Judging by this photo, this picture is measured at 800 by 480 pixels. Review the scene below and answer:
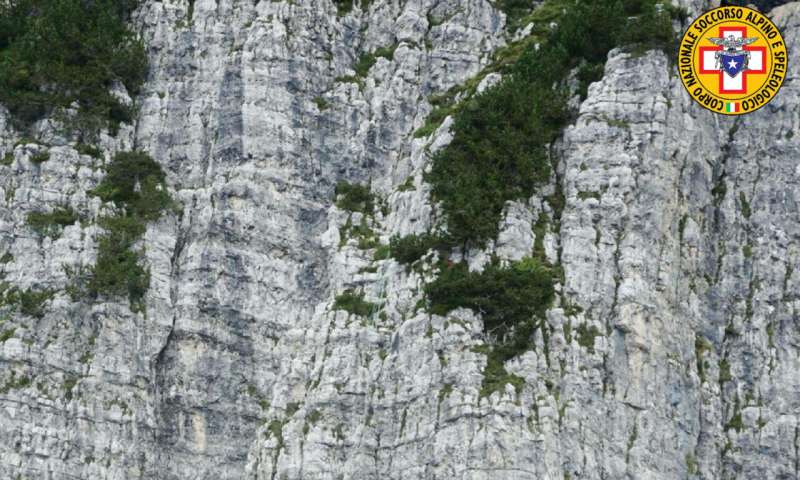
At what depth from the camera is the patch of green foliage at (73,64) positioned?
70562 millimetres

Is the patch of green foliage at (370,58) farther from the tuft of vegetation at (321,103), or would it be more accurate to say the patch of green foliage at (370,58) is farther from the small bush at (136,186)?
the small bush at (136,186)

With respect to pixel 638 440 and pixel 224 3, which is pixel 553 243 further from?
pixel 224 3

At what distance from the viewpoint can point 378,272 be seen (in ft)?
214

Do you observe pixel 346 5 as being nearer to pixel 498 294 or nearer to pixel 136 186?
pixel 136 186

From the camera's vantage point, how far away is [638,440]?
60.0 meters

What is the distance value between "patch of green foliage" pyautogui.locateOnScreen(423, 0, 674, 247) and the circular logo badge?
4.71 feet

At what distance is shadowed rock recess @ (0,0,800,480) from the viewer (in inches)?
2388

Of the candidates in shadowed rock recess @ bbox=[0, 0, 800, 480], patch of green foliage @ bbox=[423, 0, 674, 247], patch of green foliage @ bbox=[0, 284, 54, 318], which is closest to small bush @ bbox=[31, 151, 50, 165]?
shadowed rock recess @ bbox=[0, 0, 800, 480]

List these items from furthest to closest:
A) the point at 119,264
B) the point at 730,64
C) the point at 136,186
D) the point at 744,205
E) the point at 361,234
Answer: the point at 136,186 < the point at 744,205 < the point at 361,234 < the point at 730,64 < the point at 119,264

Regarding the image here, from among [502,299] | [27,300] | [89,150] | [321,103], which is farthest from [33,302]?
[502,299]

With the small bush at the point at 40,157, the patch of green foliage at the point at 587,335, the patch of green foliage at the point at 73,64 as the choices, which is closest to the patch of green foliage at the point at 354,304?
the patch of green foliage at the point at 587,335

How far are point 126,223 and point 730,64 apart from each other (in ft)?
87.3

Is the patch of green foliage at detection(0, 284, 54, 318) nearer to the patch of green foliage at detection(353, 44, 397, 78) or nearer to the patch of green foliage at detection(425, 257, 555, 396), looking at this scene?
the patch of green foliage at detection(425, 257, 555, 396)

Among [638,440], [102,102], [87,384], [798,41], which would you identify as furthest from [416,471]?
[798,41]
